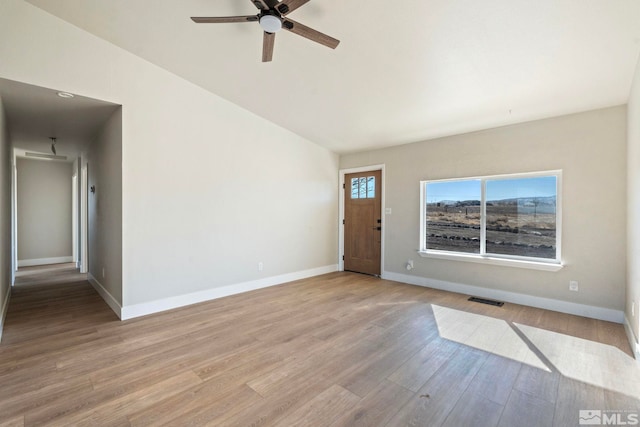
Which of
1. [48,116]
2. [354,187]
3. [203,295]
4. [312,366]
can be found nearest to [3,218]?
[48,116]

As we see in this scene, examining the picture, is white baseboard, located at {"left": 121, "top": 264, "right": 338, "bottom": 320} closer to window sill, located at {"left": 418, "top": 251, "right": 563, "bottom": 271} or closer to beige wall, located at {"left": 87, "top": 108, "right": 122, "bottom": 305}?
beige wall, located at {"left": 87, "top": 108, "right": 122, "bottom": 305}

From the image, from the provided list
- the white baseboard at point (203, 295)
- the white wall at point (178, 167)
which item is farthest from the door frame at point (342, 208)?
the white wall at point (178, 167)

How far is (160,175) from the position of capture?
3678mm

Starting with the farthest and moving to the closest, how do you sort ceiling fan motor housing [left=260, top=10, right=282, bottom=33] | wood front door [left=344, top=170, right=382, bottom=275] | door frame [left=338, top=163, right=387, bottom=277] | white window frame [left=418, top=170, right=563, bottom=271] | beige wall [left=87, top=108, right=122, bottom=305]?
wood front door [left=344, top=170, right=382, bottom=275] → door frame [left=338, top=163, right=387, bottom=277] → white window frame [left=418, top=170, right=563, bottom=271] → beige wall [left=87, top=108, right=122, bottom=305] → ceiling fan motor housing [left=260, top=10, right=282, bottom=33]

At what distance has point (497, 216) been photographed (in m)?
4.30

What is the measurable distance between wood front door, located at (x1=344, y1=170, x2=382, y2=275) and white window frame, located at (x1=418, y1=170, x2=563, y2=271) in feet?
2.93

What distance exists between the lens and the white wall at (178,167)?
294cm

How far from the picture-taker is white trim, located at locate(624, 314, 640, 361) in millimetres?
2529

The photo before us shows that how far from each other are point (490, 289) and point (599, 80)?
283 centimetres

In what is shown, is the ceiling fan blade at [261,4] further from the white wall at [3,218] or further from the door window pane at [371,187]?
the door window pane at [371,187]

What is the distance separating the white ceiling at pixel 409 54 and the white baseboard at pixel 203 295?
2842 millimetres

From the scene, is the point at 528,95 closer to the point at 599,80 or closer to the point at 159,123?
the point at 599,80

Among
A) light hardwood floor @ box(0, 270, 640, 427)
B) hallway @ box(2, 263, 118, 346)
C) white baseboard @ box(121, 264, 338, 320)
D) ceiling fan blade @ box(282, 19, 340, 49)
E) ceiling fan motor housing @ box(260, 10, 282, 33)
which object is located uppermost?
ceiling fan motor housing @ box(260, 10, 282, 33)

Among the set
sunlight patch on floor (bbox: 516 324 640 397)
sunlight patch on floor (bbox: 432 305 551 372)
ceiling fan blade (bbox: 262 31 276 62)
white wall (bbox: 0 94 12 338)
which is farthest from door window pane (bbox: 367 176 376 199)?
white wall (bbox: 0 94 12 338)
